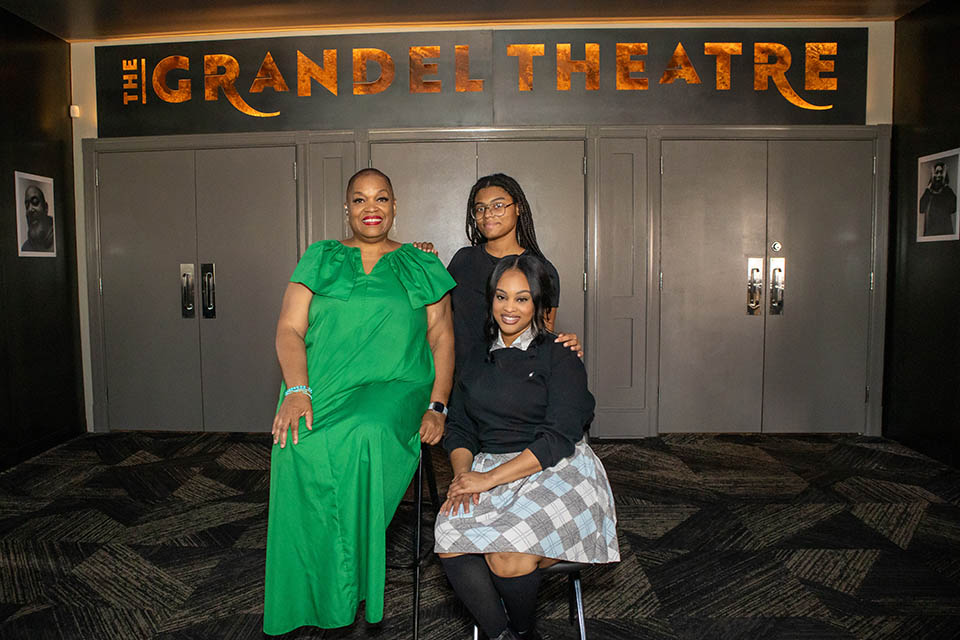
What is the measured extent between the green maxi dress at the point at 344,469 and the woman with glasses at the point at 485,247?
0.55 m

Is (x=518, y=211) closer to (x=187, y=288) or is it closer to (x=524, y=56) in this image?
(x=524, y=56)

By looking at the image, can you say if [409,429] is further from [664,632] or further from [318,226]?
[318,226]

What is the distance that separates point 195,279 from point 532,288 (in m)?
3.71

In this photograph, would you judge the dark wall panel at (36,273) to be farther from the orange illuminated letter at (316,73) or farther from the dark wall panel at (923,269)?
the dark wall panel at (923,269)

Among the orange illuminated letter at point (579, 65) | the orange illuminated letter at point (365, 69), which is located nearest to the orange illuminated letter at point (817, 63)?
the orange illuminated letter at point (579, 65)

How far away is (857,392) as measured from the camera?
4.65 metres

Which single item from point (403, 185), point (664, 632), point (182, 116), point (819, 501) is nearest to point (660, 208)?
point (403, 185)

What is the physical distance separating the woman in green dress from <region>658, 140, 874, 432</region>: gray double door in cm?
294

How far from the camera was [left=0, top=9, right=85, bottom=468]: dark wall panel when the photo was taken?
4070 millimetres

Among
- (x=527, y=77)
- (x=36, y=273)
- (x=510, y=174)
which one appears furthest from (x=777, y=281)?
(x=36, y=273)

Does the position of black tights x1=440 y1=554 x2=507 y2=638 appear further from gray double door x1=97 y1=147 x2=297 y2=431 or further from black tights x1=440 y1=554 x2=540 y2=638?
gray double door x1=97 y1=147 x2=297 y2=431

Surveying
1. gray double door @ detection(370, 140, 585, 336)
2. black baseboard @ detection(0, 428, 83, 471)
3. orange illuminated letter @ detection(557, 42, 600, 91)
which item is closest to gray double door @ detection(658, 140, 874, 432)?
gray double door @ detection(370, 140, 585, 336)

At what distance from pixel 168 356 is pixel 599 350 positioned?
3.28 meters

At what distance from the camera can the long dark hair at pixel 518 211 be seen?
2.54m
